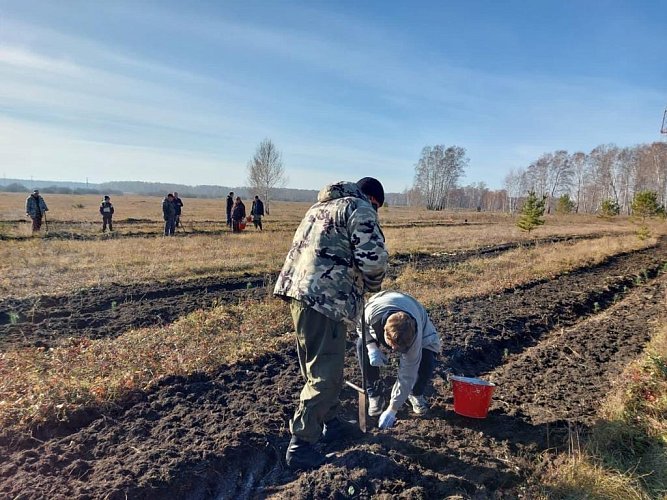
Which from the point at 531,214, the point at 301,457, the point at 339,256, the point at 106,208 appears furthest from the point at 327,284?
the point at 531,214

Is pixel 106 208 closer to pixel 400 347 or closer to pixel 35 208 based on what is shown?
pixel 35 208

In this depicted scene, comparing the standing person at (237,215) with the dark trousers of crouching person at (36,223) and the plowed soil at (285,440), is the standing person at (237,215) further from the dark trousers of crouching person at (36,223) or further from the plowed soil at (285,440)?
the plowed soil at (285,440)

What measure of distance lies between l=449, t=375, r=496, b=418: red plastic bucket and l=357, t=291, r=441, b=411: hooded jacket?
41 centimetres

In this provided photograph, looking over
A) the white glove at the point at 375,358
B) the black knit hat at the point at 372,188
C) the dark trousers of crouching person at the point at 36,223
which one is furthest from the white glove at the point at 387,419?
the dark trousers of crouching person at the point at 36,223

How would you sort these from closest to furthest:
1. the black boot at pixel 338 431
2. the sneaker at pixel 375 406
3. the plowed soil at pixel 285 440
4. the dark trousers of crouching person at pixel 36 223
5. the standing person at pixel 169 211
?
the plowed soil at pixel 285 440 → the black boot at pixel 338 431 → the sneaker at pixel 375 406 → the dark trousers of crouching person at pixel 36 223 → the standing person at pixel 169 211

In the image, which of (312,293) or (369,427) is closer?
(312,293)

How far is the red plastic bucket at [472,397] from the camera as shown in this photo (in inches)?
142

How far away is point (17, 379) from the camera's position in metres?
4.03

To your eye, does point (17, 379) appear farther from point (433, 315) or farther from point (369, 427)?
point (433, 315)

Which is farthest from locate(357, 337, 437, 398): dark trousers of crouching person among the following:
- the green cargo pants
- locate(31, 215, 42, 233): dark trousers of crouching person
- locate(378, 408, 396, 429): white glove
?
locate(31, 215, 42, 233): dark trousers of crouching person

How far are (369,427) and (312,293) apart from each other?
1384 mm

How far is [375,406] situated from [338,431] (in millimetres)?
454

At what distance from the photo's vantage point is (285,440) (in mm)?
3469

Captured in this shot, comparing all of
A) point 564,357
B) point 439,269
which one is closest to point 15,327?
point 564,357
